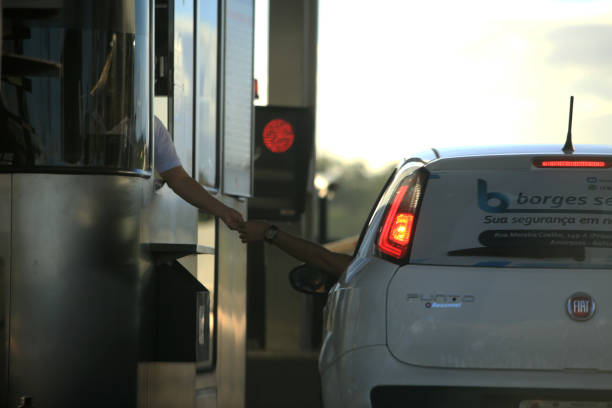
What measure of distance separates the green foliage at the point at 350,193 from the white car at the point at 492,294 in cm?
9094

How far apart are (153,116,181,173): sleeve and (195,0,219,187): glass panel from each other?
94 centimetres

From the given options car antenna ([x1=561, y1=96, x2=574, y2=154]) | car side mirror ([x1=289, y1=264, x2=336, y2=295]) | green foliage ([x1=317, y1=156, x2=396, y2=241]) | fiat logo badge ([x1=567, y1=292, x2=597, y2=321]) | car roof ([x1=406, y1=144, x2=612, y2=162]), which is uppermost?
car antenna ([x1=561, y1=96, x2=574, y2=154])

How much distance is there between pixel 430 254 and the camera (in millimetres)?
4914

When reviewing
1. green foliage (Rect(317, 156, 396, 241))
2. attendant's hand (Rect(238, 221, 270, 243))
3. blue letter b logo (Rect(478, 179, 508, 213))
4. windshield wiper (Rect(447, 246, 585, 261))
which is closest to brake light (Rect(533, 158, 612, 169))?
blue letter b logo (Rect(478, 179, 508, 213))

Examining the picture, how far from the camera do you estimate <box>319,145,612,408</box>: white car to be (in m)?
4.78

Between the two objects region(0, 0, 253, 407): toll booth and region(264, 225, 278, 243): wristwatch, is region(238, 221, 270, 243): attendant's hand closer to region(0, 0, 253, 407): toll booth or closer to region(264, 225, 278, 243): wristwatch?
region(264, 225, 278, 243): wristwatch

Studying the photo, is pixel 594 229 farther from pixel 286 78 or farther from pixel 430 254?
pixel 286 78

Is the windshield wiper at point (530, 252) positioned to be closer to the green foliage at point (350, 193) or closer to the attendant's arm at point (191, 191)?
the attendant's arm at point (191, 191)

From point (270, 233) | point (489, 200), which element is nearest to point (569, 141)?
point (489, 200)

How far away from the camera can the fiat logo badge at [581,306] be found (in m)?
4.80

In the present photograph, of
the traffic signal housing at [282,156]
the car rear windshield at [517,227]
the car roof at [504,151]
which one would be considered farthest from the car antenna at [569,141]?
the traffic signal housing at [282,156]

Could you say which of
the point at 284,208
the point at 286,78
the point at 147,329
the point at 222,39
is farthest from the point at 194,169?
the point at 286,78

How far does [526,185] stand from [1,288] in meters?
2.03

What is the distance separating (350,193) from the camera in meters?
106
